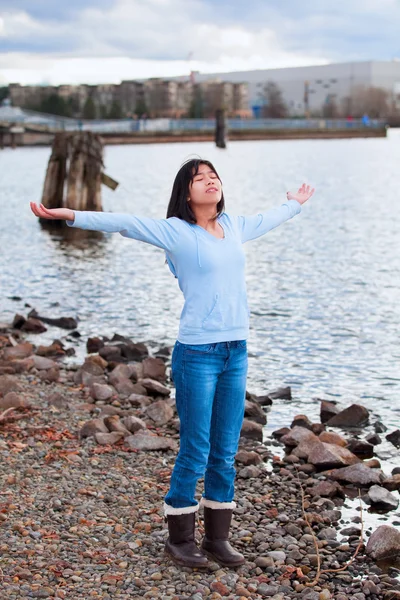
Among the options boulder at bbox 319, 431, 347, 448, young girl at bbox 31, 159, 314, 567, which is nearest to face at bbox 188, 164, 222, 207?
young girl at bbox 31, 159, 314, 567

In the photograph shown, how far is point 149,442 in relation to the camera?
7641mm

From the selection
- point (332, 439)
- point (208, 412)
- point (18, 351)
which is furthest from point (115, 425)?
point (18, 351)

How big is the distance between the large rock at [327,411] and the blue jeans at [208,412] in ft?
13.6

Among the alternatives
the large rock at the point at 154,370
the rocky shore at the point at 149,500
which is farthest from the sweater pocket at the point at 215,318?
the large rock at the point at 154,370

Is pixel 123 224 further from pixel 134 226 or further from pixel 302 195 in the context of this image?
pixel 302 195

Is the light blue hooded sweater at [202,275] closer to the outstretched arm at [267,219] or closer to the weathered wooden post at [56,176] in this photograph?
the outstretched arm at [267,219]

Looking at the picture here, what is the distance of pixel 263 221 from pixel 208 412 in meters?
1.16

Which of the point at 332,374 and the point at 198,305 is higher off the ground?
the point at 198,305

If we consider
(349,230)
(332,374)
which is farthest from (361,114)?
(332,374)

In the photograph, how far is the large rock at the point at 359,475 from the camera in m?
7.27

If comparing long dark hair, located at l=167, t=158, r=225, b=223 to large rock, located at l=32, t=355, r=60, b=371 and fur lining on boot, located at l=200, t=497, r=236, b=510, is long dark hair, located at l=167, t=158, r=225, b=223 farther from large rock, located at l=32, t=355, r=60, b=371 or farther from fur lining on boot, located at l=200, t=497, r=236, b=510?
large rock, located at l=32, t=355, r=60, b=371

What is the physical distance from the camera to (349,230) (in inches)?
1102

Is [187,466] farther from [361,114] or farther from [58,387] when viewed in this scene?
[361,114]

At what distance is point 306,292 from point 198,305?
40.4 feet
